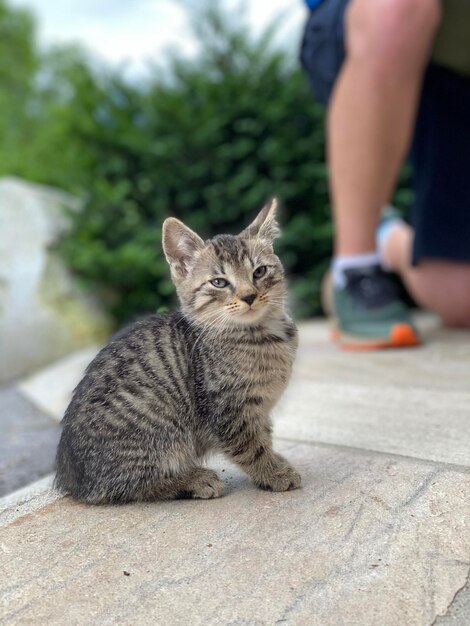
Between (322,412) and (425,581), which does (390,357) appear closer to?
(322,412)

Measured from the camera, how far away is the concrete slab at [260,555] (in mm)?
1267

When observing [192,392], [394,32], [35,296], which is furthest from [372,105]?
[35,296]

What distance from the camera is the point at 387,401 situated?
256cm

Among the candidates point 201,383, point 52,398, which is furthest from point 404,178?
point 201,383

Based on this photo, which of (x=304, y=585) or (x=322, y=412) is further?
(x=322, y=412)

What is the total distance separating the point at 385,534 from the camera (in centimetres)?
150

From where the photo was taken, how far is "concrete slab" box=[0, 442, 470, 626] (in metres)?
1.27

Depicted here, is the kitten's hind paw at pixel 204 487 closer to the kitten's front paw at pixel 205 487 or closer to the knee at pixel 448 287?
the kitten's front paw at pixel 205 487

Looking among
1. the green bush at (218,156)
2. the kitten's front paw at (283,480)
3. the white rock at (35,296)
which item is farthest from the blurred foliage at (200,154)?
the kitten's front paw at (283,480)

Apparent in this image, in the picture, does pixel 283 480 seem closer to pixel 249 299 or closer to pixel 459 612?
pixel 249 299

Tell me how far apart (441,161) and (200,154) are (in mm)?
2195

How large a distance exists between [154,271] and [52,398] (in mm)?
1528

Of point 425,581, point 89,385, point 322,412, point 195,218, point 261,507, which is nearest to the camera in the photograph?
point 425,581

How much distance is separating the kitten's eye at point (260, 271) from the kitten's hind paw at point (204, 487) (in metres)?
0.61
